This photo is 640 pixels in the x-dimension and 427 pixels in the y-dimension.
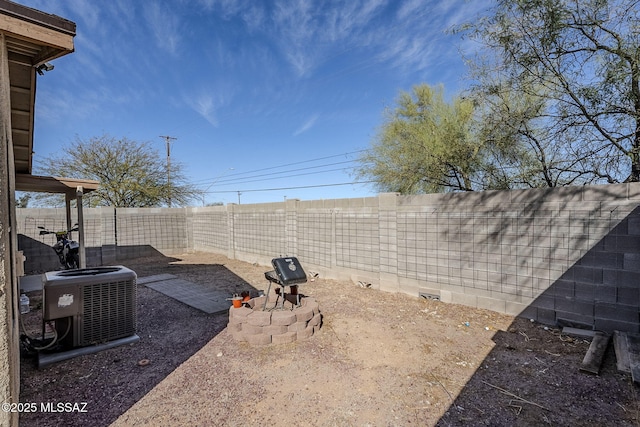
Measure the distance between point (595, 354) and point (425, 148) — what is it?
260 inches

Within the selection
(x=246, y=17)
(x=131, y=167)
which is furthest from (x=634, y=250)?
(x=131, y=167)

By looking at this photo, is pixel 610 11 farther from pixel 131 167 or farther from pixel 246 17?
pixel 131 167

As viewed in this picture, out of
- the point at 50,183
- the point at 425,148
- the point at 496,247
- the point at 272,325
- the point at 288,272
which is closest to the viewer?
the point at 272,325

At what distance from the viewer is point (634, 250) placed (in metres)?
3.64

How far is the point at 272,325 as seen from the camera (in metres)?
3.79

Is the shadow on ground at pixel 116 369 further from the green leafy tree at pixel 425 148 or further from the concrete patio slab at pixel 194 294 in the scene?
the green leafy tree at pixel 425 148

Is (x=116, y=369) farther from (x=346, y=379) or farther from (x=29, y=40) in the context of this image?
(x=29, y=40)

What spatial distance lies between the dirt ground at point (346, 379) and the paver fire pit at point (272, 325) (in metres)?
0.13

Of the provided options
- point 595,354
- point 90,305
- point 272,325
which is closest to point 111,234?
point 90,305

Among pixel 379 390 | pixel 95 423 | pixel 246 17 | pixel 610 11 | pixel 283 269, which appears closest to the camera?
pixel 95 423

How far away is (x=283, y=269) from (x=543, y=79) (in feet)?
19.3

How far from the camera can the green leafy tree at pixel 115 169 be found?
14.6m

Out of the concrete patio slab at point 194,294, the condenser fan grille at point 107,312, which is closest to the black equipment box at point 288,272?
the concrete patio slab at point 194,294

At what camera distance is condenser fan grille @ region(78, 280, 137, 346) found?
3.46 meters
